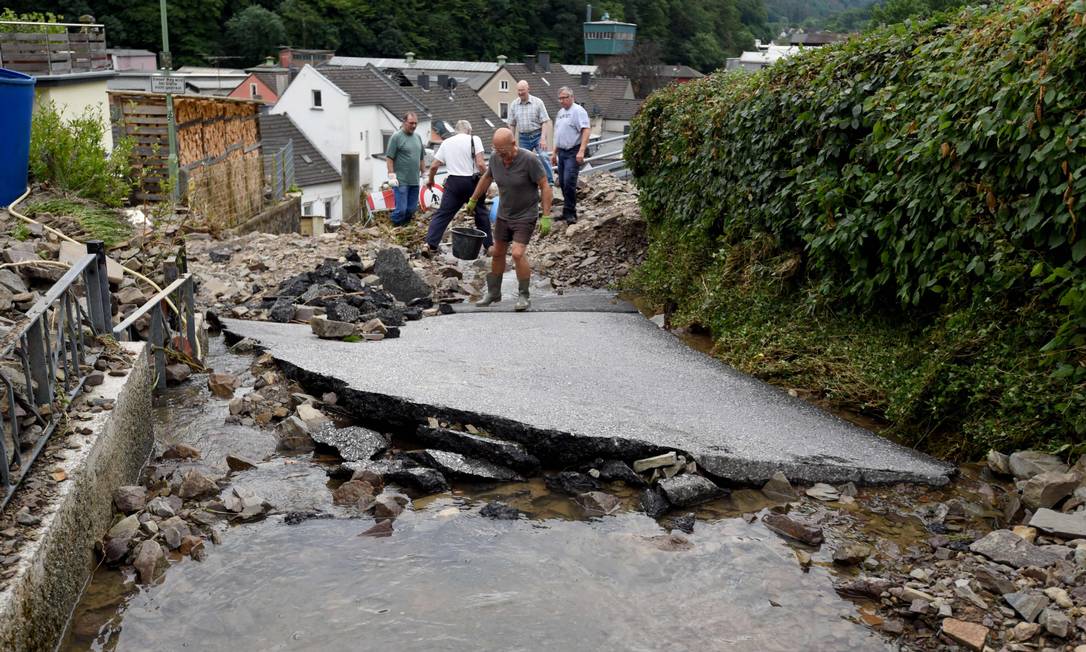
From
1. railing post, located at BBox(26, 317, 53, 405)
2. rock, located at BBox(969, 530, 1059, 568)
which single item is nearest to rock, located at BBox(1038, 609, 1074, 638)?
rock, located at BBox(969, 530, 1059, 568)

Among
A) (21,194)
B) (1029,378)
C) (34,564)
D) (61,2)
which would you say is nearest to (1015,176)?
(1029,378)

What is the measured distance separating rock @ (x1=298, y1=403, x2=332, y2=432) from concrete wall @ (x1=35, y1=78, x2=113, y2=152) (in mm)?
14582

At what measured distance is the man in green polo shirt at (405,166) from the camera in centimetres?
1532

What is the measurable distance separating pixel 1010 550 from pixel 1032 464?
3.14ft

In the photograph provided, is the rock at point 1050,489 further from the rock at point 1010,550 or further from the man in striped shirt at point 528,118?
the man in striped shirt at point 528,118

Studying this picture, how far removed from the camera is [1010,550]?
4.89 m

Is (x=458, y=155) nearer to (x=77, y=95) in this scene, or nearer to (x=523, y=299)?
(x=523, y=299)

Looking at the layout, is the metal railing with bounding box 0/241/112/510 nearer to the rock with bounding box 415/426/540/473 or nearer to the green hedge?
the rock with bounding box 415/426/540/473

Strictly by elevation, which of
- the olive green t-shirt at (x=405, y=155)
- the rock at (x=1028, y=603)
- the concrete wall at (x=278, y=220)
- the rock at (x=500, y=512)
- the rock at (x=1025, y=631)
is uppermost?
the olive green t-shirt at (x=405, y=155)

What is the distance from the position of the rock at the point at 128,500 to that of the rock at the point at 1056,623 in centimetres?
467

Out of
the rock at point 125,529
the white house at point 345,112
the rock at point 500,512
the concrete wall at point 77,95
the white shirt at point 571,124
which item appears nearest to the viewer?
the rock at point 125,529

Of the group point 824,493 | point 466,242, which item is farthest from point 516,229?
point 824,493

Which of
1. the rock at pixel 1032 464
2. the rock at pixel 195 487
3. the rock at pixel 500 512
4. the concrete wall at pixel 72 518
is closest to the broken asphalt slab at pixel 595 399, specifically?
the rock at pixel 1032 464

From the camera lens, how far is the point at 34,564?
3.85 m
